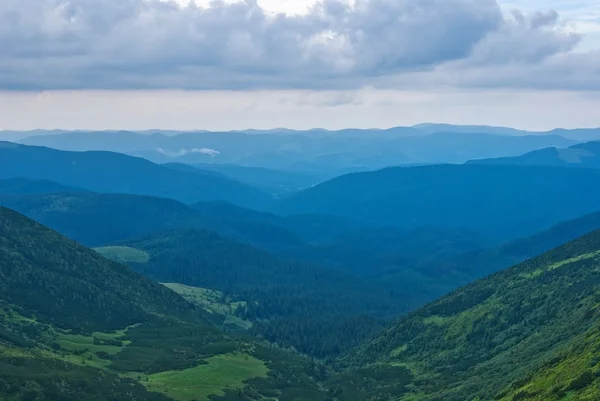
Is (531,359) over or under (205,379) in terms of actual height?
Result: over

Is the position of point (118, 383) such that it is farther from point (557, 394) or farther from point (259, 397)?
point (557, 394)

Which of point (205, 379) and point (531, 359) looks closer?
point (531, 359)

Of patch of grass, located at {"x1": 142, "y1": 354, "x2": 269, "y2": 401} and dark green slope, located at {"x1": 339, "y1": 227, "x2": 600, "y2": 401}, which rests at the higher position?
dark green slope, located at {"x1": 339, "y1": 227, "x2": 600, "y2": 401}

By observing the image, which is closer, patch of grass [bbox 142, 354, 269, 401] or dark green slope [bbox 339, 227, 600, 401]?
dark green slope [bbox 339, 227, 600, 401]

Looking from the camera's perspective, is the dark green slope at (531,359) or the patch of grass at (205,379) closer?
the dark green slope at (531,359)

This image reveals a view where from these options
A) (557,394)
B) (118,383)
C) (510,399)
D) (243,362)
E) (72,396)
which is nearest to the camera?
(557,394)

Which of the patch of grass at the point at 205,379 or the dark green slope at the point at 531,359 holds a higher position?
the dark green slope at the point at 531,359

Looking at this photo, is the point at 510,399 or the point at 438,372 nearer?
the point at 510,399

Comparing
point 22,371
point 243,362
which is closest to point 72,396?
point 22,371
